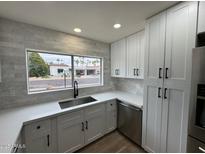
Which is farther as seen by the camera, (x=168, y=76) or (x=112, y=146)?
(x=112, y=146)

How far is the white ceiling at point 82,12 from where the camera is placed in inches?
52.2

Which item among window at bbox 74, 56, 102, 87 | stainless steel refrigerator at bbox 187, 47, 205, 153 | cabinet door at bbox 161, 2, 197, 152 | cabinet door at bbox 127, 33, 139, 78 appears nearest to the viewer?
stainless steel refrigerator at bbox 187, 47, 205, 153

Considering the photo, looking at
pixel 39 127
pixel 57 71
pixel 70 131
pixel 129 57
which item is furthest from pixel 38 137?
pixel 129 57

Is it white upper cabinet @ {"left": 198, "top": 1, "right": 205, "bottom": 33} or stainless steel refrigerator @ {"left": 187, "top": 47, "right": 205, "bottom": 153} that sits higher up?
white upper cabinet @ {"left": 198, "top": 1, "right": 205, "bottom": 33}

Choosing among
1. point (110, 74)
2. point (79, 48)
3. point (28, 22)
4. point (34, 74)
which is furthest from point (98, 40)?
point (34, 74)

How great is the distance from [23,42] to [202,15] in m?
2.61

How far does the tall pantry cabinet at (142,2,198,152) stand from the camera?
129 centimetres

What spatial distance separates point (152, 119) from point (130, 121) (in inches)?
22.3

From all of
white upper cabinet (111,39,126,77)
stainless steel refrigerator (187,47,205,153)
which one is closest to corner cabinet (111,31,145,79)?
white upper cabinet (111,39,126,77)

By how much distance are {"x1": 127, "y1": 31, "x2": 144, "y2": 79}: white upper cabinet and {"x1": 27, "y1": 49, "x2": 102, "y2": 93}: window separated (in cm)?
98

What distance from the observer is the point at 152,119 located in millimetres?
1725

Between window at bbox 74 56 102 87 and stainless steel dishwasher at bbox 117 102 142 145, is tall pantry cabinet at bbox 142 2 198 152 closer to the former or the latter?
stainless steel dishwasher at bbox 117 102 142 145

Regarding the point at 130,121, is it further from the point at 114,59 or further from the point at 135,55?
the point at 114,59

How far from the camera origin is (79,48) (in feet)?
8.39
